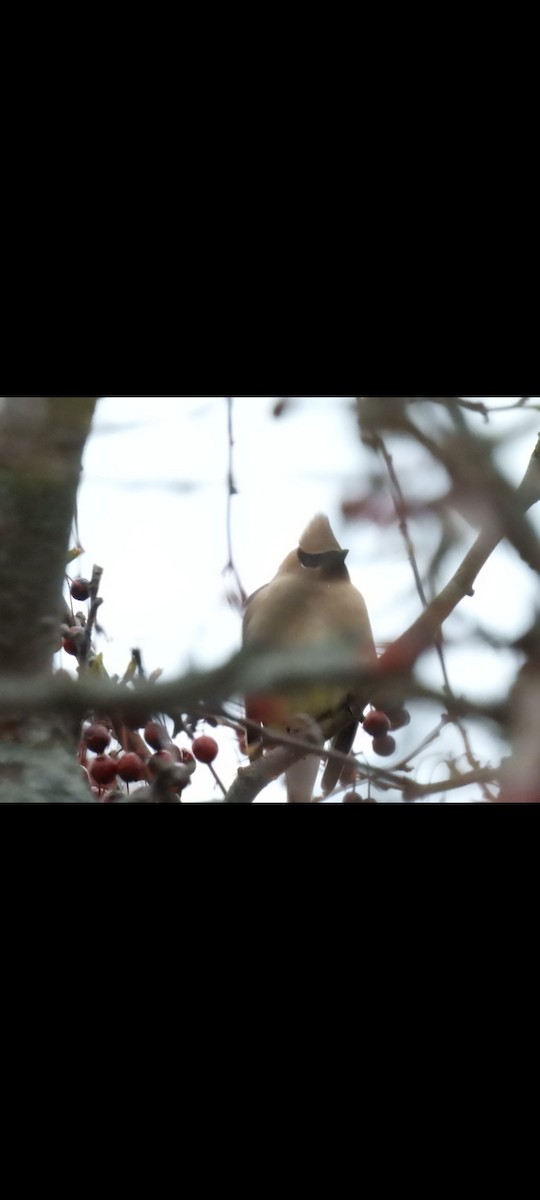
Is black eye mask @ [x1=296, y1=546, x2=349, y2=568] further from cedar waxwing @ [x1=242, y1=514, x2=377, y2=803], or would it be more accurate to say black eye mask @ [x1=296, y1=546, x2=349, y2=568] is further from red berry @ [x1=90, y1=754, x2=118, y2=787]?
red berry @ [x1=90, y1=754, x2=118, y2=787]

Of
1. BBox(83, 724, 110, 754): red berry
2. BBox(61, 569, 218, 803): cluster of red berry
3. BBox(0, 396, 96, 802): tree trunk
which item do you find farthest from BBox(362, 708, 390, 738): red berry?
BBox(0, 396, 96, 802): tree trunk

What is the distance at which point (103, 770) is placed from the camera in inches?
66.8

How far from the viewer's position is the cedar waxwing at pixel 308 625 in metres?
0.66

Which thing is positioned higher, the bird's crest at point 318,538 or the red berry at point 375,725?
the bird's crest at point 318,538

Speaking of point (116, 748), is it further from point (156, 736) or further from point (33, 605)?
point (33, 605)

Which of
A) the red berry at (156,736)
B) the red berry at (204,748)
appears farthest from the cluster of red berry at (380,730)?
the red berry at (156,736)

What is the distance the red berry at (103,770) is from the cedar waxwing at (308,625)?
0.27 metres

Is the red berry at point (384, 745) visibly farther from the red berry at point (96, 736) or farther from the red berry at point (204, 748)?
the red berry at point (96, 736)

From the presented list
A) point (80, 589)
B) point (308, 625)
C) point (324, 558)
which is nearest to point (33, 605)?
point (308, 625)
